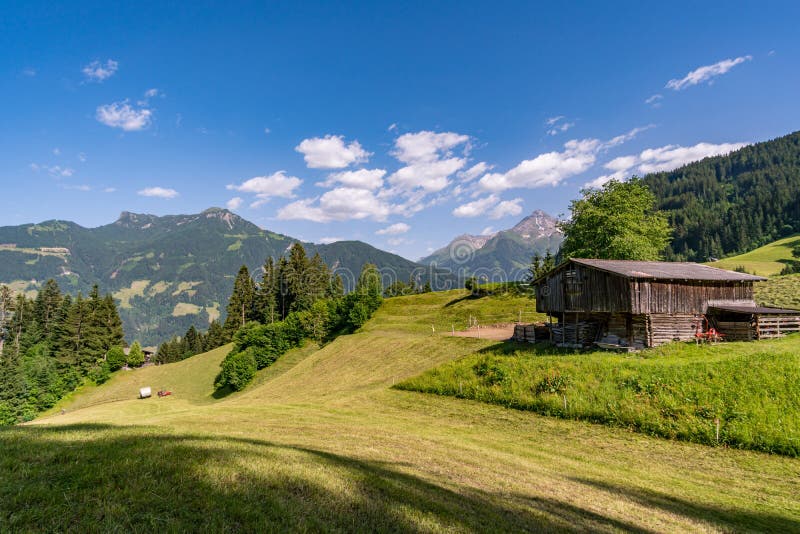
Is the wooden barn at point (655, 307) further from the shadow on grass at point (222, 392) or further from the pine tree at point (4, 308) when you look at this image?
the pine tree at point (4, 308)

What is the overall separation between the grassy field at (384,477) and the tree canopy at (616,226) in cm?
3447

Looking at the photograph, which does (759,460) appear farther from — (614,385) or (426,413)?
(426,413)

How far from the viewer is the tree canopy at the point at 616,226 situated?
160ft

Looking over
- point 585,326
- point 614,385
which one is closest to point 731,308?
point 585,326

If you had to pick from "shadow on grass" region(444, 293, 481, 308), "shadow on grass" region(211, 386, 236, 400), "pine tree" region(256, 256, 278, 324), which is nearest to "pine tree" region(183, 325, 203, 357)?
"pine tree" region(256, 256, 278, 324)

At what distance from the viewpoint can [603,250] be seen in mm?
51000

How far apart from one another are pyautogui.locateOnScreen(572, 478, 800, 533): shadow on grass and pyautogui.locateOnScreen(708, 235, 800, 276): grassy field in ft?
401

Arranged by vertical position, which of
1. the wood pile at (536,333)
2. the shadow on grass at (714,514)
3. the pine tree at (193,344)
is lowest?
the pine tree at (193,344)

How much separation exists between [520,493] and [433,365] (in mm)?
27430

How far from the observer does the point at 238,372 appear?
60281mm

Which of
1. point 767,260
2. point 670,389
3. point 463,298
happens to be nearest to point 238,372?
point 463,298

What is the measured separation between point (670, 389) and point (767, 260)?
147566 millimetres

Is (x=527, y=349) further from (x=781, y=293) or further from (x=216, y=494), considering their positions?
(x=781, y=293)

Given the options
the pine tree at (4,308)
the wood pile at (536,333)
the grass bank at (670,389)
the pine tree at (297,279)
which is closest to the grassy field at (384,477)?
the grass bank at (670,389)
